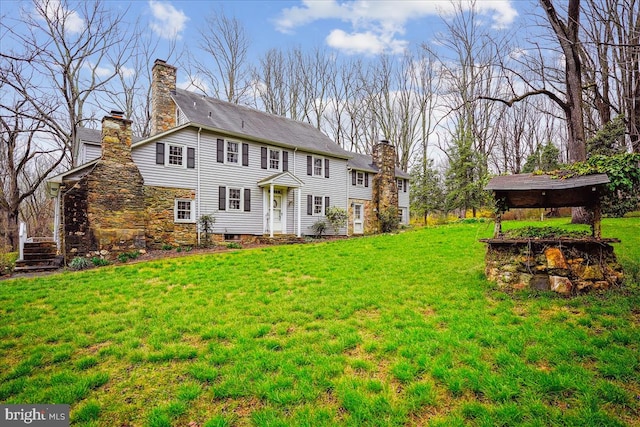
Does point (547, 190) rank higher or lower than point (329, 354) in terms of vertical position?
higher

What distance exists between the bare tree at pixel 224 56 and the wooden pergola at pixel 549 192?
24362mm

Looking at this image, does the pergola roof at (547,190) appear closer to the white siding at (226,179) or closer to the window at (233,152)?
the white siding at (226,179)

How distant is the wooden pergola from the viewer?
5.62 meters

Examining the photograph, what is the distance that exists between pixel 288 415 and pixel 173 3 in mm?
18062

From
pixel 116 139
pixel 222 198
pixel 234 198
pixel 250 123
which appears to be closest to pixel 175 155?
pixel 116 139

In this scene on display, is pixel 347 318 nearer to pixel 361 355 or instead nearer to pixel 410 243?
pixel 361 355

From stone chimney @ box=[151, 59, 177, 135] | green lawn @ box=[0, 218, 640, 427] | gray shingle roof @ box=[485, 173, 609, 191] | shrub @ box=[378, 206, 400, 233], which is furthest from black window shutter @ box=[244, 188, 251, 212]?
gray shingle roof @ box=[485, 173, 609, 191]

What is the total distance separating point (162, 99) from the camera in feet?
52.4

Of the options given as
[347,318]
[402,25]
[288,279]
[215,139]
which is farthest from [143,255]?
[402,25]

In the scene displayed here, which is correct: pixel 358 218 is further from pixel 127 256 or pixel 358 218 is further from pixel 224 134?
pixel 127 256

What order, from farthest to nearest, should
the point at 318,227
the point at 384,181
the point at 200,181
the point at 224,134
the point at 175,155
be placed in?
the point at 384,181
the point at 318,227
the point at 224,134
the point at 200,181
the point at 175,155

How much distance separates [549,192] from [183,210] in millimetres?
13432

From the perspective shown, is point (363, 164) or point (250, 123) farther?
point (363, 164)

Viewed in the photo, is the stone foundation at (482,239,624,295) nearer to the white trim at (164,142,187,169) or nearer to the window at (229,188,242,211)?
the window at (229,188,242,211)
